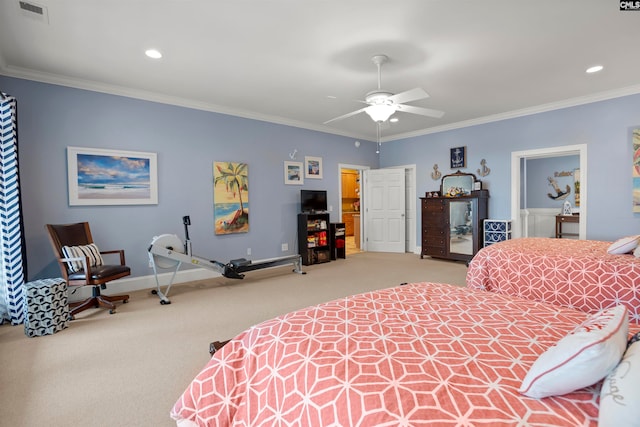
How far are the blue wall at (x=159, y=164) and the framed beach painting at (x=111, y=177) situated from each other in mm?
91

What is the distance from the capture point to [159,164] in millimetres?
4633

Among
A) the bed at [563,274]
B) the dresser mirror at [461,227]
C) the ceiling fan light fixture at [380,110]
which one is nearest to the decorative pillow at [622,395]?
the bed at [563,274]

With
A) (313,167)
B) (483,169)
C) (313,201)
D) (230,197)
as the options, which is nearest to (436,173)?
(483,169)

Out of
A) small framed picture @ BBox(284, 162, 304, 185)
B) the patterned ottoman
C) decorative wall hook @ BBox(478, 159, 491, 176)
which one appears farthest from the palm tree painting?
decorative wall hook @ BBox(478, 159, 491, 176)

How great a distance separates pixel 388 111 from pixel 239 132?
9.69 ft

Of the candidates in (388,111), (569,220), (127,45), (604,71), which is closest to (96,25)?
(127,45)

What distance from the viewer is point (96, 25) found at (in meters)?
2.80

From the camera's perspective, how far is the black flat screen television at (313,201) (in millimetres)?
6160

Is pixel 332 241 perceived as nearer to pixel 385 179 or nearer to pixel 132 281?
pixel 385 179

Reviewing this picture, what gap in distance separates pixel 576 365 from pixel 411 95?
2.78 meters

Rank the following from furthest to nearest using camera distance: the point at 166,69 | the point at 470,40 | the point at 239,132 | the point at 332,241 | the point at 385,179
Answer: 1. the point at 385,179
2. the point at 332,241
3. the point at 239,132
4. the point at 166,69
5. the point at 470,40

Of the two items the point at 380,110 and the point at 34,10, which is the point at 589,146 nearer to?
the point at 380,110

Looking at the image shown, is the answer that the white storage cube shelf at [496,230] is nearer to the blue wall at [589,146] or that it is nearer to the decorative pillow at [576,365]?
the blue wall at [589,146]

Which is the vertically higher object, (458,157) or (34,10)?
(34,10)
